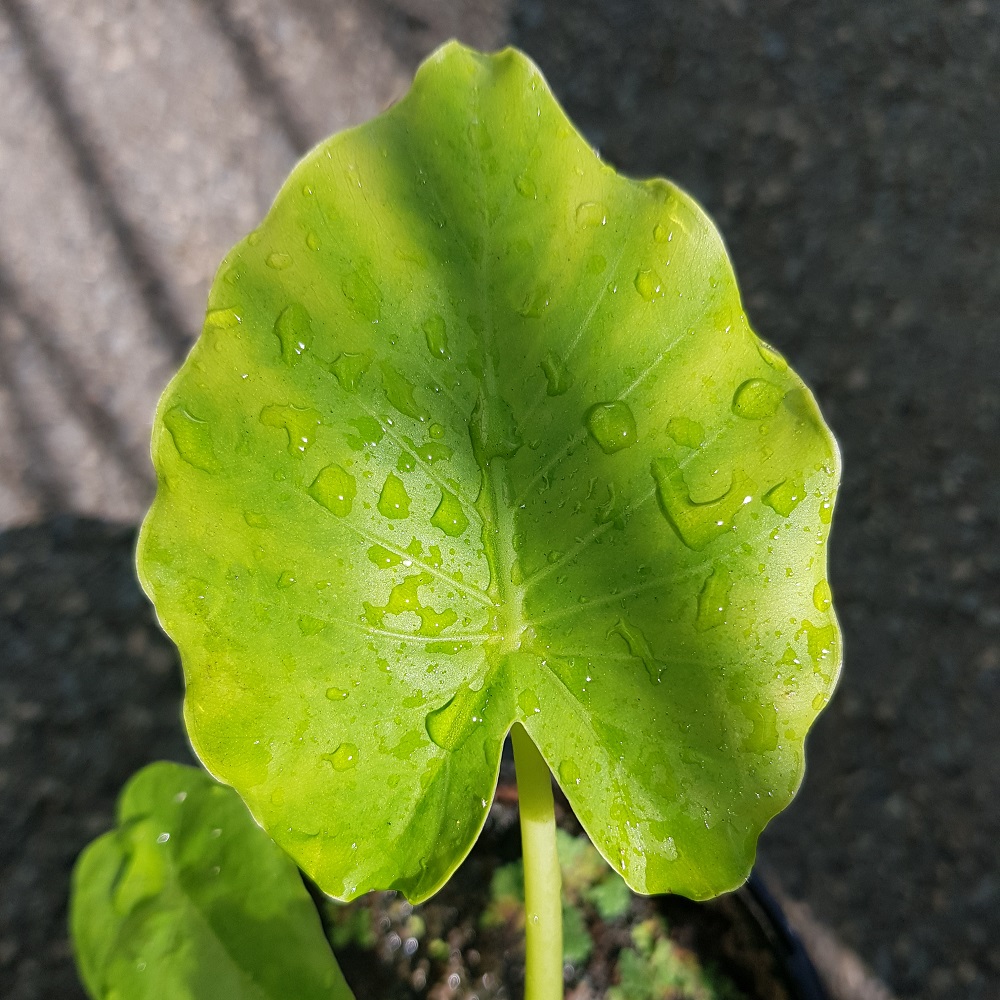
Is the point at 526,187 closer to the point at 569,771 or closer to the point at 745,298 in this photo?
the point at 569,771

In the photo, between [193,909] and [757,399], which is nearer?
[757,399]

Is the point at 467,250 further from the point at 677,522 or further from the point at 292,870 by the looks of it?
the point at 292,870

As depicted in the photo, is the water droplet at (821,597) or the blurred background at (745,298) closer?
the water droplet at (821,597)

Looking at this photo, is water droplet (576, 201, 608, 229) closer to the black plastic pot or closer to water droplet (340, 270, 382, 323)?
water droplet (340, 270, 382, 323)

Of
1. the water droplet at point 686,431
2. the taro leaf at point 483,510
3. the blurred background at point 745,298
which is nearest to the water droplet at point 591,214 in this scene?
the taro leaf at point 483,510

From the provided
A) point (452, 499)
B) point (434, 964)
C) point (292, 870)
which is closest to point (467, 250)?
point (452, 499)

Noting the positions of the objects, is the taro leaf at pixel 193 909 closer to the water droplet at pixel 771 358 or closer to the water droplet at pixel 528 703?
the water droplet at pixel 528 703

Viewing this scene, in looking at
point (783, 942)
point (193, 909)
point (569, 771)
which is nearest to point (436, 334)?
point (569, 771)
